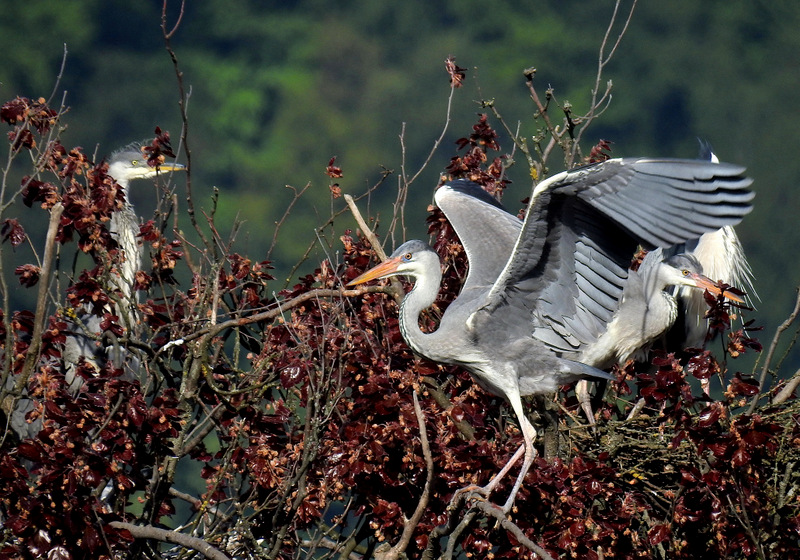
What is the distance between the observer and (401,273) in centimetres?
326

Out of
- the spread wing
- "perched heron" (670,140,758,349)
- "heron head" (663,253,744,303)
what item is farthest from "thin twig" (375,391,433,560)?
"perched heron" (670,140,758,349)

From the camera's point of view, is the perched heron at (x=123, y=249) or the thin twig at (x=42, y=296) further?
the perched heron at (x=123, y=249)

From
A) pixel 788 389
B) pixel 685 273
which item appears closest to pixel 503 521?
pixel 788 389

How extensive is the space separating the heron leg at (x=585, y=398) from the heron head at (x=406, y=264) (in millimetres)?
864

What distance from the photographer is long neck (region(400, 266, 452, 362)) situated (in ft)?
10.5

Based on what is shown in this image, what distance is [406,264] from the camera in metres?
3.29

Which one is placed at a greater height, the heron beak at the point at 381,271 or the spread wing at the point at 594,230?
the spread wing at the point at 594,230

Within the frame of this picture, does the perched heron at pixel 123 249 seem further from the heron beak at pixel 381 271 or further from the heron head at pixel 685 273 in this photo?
the heron head at pixel 685 273

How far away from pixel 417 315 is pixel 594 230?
617mm

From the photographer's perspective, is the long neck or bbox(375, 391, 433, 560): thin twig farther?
the long neck

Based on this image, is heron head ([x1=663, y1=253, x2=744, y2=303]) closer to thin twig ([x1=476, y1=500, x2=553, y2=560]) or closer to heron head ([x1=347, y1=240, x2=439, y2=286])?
heron head ([x1=347, y1=240, x2=439, y2=286])

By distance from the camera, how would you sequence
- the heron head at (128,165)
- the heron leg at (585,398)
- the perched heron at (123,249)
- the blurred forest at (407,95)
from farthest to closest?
the blurred forest at (407,95) < the heron head at (128,165) < the heron leg at (585,398) < the perched heron at (123,249)

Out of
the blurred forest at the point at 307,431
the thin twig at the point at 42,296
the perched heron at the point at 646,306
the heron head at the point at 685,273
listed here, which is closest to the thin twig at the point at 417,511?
the blurred forest at the point at 307,431

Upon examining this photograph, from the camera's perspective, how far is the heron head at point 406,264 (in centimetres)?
328
